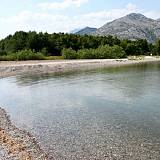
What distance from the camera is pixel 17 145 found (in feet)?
74.0

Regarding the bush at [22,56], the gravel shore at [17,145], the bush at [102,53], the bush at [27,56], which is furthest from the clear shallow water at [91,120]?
the bush at [102,53]

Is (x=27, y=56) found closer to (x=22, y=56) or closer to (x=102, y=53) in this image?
(x=22, y=56)

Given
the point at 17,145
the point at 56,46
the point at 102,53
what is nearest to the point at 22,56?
the point at 56,46

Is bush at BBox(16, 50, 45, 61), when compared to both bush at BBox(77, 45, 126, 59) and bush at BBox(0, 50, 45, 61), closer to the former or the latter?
bush at BBox(0, 50, 45, 61)

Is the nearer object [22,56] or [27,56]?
[22,56]

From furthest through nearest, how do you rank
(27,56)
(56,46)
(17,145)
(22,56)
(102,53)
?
1. (56,46)
2. (102,53)
3. (27,56)
4. (22,56)
5. (17,145)

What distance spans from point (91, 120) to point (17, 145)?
969 centimetres

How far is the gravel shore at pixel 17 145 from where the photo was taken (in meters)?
20.5

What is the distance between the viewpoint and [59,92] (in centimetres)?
4962

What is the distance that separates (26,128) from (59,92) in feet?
70.2

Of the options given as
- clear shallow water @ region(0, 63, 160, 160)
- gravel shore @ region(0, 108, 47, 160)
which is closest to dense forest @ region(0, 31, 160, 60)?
clear shallow water @ region(0, 63, 160, 160)

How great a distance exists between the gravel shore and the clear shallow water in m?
0.81

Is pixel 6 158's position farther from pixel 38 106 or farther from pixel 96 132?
pixel 38 106

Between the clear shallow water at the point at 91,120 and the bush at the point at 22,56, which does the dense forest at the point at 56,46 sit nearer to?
the bush at the point at 22,56
